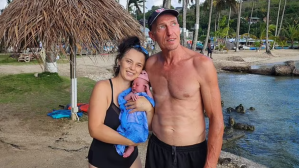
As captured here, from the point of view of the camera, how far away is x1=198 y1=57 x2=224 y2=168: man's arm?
6.18 feet

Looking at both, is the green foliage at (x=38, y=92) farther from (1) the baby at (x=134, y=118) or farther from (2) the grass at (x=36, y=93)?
(1) the baby at (x=134, y=118)

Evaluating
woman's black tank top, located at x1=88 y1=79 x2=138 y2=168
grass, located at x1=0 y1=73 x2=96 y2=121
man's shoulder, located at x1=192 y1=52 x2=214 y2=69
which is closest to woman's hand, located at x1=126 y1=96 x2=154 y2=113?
woman's black tank top, located at x1=88 y1=79 x2=138 y2=168

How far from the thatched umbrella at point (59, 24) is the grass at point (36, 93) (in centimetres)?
225

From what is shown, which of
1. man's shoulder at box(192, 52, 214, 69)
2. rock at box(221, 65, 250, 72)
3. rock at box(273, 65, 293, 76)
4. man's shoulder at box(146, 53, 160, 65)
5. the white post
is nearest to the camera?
man's shoulder at box(192, 52, 214, 69)

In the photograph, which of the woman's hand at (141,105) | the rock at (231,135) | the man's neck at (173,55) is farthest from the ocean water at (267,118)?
the man's neck at (173,55)

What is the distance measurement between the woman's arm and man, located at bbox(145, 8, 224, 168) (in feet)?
1.26

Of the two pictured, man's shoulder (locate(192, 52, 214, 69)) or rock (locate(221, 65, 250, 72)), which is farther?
rock (locate(221, 65, 250, 72))

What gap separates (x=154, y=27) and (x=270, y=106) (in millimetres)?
10119

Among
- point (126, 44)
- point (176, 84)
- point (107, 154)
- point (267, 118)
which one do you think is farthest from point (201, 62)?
point (267, 118)

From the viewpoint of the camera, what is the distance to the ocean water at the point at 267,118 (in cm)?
629

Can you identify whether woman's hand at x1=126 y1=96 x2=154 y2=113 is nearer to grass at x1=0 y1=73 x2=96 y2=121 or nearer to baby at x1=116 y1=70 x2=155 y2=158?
baby at x1=116 y1=70 x2=155 y2=158

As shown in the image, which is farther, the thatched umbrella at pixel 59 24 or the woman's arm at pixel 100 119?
the thatched umbrella at pixel 59 24

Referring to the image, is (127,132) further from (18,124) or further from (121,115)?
(18,124)

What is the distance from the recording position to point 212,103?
6.38 ft
